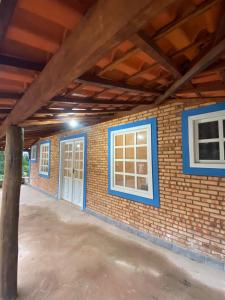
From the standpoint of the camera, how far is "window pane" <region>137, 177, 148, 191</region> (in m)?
3.63

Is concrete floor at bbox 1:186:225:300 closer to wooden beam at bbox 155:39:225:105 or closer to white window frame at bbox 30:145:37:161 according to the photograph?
wooden beam at bbox 155:39:225:105

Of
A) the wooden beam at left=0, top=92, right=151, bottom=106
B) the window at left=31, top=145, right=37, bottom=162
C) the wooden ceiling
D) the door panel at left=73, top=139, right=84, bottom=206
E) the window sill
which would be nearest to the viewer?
the wooden ceiling

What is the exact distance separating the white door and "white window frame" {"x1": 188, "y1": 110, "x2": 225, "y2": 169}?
140 inches

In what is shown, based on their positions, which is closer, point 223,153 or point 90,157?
point 223,153

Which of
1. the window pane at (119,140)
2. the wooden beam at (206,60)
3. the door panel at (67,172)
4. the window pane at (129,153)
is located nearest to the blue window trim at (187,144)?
the wooden beam at (206,60)

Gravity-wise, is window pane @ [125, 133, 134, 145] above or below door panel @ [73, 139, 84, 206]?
above

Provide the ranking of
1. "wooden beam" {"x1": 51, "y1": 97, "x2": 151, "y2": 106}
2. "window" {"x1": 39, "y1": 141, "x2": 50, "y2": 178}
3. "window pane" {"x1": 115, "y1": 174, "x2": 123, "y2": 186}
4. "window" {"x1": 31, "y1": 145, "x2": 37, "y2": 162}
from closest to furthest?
"wooden beam" {"x1": 51, "y1": 97, "x2": 151, "y2": 106}, "window pane" {"x1": 115, "y1": 174, "x2": 123, "y2": 186}, "window" {"x1": 39, "y1": 141, "x2": 50, "y2": 178}, "window" {"x1": 31, "y1": 145, "x2": 37, "y2": 162}

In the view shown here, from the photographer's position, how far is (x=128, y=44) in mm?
1191

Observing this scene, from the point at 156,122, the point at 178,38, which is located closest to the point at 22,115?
the point at 178,38

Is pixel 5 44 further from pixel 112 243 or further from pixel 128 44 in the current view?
pixel 112 243

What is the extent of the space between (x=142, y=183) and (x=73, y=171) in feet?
10.3

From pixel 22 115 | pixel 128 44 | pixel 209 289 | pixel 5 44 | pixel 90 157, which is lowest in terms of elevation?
pixel 209 289

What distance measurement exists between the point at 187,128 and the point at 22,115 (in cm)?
245

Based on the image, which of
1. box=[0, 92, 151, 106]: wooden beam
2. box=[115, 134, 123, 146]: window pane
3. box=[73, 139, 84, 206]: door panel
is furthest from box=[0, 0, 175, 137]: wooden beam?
box=[73, 139, 84, 206]: door panel
